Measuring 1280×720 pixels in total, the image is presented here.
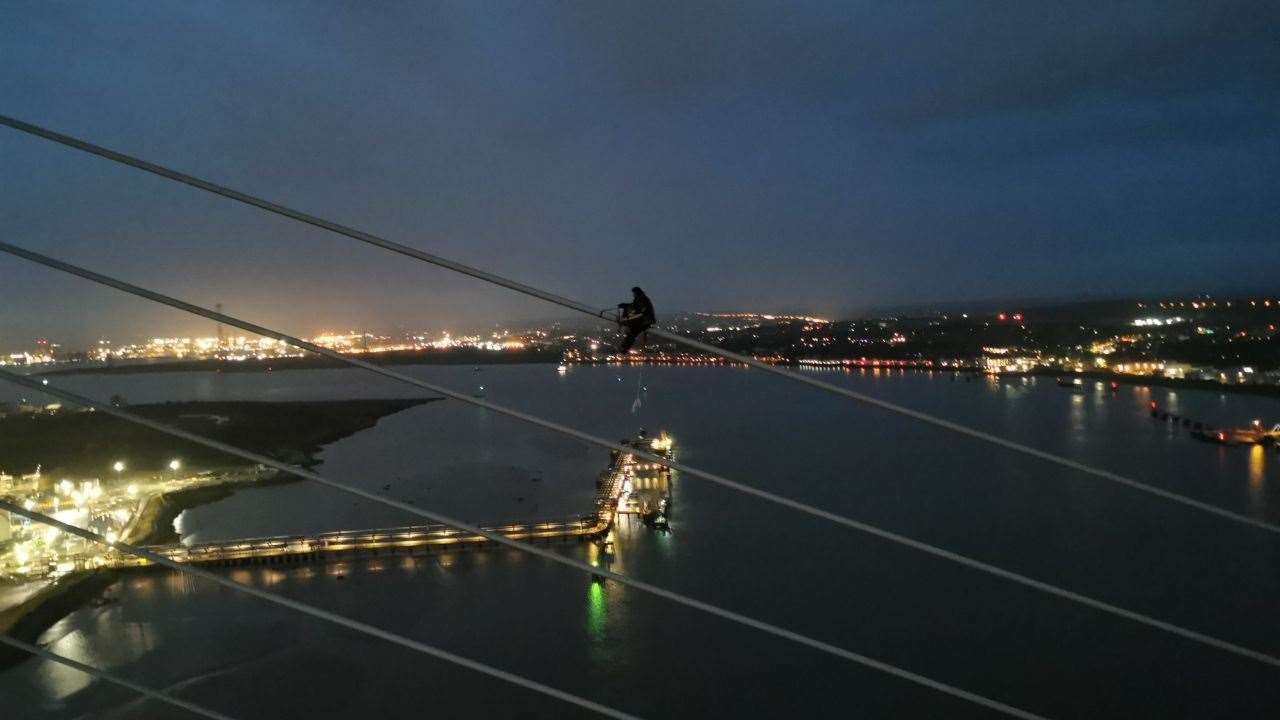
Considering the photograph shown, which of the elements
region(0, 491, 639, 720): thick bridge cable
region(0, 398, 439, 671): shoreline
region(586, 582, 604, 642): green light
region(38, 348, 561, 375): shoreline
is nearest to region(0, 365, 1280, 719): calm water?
region(586, 582, 604, 642): green light

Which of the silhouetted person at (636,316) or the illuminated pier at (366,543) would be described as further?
the illuminated pier at (366,543)

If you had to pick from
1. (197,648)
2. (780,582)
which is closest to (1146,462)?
(780,582)

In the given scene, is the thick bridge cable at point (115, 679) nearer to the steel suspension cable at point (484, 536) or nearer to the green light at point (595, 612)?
the steel suspension cable at point (484, 536)

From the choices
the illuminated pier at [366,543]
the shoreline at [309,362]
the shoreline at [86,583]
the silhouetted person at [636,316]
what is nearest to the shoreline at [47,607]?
the shoreline at [86,583]

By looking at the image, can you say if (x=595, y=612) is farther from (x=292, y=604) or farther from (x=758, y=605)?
(x=292, y=604)

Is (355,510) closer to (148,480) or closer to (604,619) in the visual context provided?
(148,480)

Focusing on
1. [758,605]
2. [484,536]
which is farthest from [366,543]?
[484,536]
